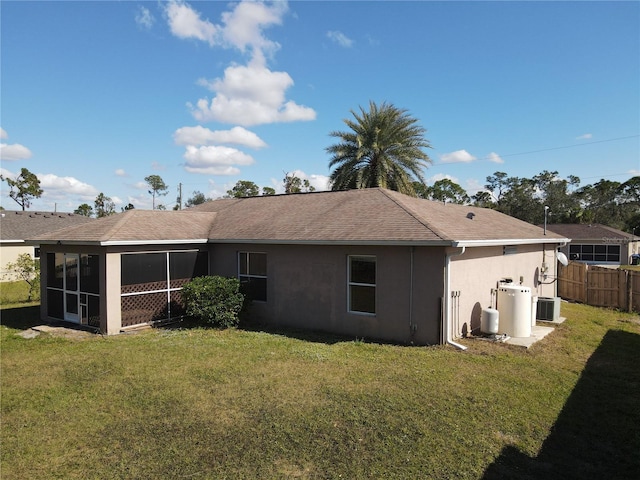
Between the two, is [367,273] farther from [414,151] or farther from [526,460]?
[414,151]

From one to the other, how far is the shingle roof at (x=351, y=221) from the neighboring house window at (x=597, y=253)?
24.3 meters

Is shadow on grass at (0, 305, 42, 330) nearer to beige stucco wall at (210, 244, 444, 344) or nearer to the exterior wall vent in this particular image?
beige stucco wall at (210, 244, 444, 344)

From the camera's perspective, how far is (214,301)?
1183cm

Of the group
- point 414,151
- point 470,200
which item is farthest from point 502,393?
point 470,200

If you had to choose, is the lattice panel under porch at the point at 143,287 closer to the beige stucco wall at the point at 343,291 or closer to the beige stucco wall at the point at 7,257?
the beige stucco wall at the point at 343,291

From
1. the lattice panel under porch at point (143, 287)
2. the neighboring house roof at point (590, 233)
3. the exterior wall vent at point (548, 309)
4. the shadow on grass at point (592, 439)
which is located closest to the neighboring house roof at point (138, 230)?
the lattice panel under porch at point (143, 287)

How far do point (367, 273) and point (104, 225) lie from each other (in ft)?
26.2

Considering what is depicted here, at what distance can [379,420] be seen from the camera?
18.9 ft

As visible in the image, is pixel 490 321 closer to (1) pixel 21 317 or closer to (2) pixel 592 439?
(2) pixel 592 439

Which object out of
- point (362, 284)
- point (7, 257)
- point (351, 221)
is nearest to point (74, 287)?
point (351, 221)

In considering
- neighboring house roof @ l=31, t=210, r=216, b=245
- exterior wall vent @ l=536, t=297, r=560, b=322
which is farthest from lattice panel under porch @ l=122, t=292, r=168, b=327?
exterior wall vent @ l=536, t=297, r=560, b=322

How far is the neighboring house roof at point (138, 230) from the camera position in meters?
11.5

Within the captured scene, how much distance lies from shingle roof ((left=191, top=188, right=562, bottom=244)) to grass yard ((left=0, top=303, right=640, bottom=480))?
264 cm

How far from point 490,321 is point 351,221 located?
4401mm
